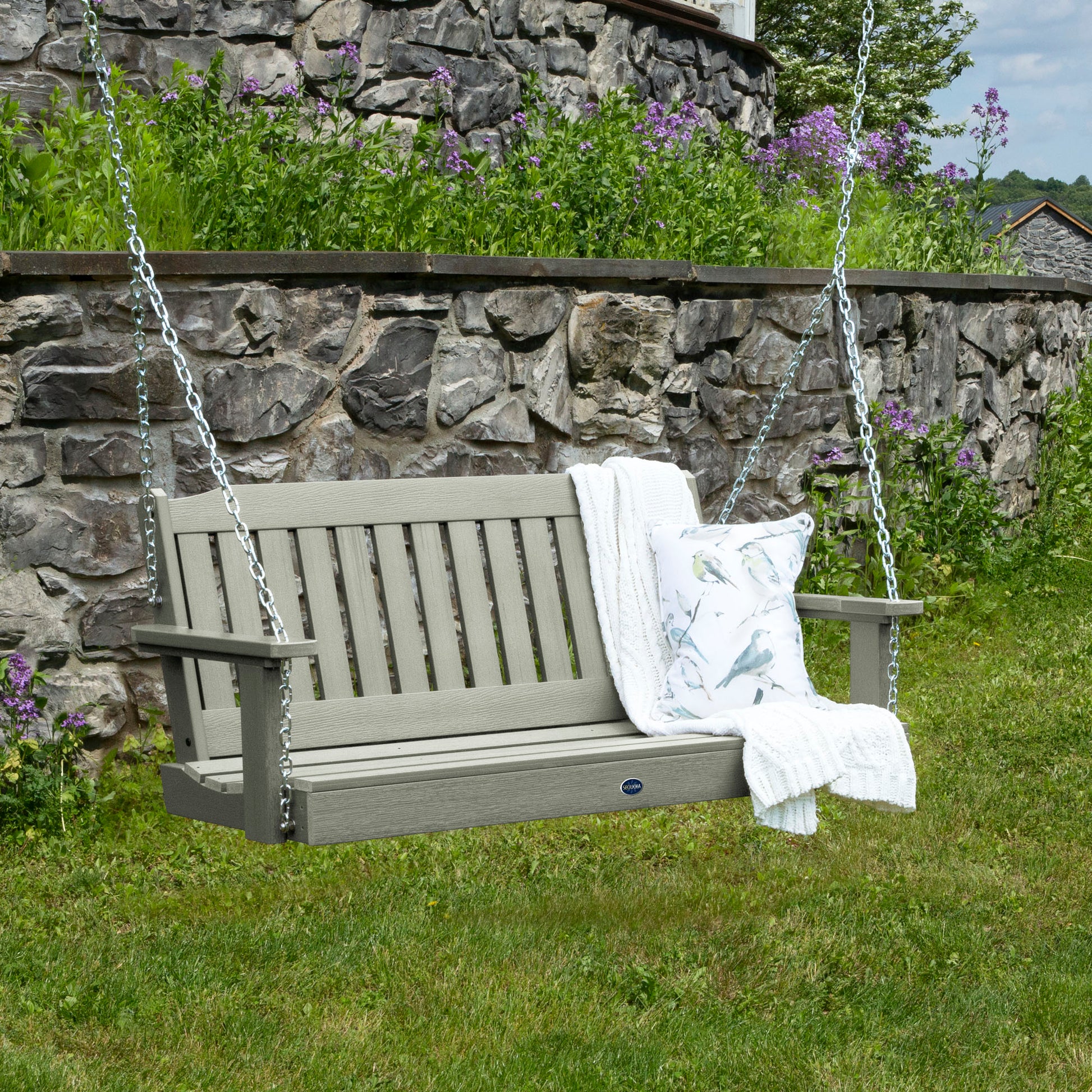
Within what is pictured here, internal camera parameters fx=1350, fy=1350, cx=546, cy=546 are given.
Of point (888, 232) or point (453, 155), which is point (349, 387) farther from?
point (888, 232)

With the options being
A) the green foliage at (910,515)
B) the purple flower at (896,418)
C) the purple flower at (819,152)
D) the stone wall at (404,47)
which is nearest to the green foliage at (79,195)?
the stone wall at (404,47)

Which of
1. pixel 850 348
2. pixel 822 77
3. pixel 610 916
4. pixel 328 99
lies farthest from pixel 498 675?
pixel 822 77

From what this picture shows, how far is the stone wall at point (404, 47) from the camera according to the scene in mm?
5074

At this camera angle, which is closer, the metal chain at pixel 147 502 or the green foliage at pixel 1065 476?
the metal chain at pixel 147 502

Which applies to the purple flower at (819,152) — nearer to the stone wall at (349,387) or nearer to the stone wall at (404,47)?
the stone wall at (404,47)

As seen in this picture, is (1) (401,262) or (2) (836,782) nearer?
(2) (836,782)

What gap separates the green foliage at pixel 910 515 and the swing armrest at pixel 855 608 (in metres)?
2.24

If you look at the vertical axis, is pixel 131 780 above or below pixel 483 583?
below

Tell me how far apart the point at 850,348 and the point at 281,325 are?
1.82m

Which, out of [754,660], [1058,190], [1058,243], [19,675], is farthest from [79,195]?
[1058,190]

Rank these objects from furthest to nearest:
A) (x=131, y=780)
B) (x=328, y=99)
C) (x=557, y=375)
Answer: (x=328, y=99) → (x=557, y=375) → (x=131, y=780)

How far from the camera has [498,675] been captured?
3.44 meters

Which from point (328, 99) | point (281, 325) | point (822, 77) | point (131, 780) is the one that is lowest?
point (131, 780)

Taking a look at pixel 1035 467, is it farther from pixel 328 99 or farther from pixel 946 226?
pixel 328 99
